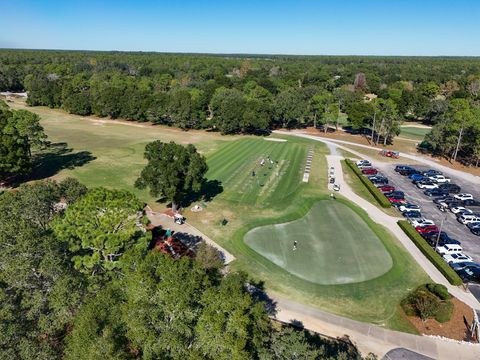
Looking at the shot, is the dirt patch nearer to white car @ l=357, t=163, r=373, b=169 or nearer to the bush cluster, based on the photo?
the bush cluster

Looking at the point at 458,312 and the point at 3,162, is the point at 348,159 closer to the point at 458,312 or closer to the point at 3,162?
the point at 458,312

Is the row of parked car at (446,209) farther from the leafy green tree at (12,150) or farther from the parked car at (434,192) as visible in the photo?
the leafy green tree at (12,150)

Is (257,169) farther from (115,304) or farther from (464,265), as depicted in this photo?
(115,304)

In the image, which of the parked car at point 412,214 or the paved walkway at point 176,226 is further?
the parked car at point 412,214

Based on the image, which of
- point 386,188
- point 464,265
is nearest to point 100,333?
point 464,265

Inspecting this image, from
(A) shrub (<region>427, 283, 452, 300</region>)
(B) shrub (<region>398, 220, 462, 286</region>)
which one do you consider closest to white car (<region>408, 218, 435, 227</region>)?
(B) shrub (<region>398, 220, 462, 286</region>)

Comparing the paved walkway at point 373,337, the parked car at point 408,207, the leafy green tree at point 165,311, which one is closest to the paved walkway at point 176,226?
the paved walkway at point 373,337
